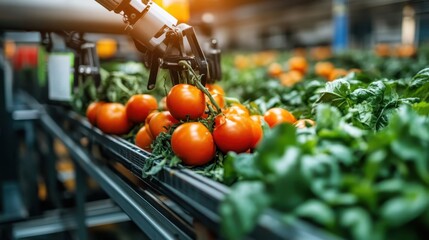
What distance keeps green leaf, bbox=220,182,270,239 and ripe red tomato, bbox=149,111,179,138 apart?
752mm

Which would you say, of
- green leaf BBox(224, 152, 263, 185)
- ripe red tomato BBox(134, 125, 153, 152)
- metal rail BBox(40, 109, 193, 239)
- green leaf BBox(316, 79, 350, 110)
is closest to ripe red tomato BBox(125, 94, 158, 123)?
ripe red tomato BBox(134, 125, 153, 152)

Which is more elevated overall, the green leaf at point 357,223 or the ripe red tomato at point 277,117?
the ripe red tomato at point 277,117

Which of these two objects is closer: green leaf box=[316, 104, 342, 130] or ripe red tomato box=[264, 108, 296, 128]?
green leaf box=[316, 104, 342, 130]

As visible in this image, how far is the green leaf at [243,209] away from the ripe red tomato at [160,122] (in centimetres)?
75

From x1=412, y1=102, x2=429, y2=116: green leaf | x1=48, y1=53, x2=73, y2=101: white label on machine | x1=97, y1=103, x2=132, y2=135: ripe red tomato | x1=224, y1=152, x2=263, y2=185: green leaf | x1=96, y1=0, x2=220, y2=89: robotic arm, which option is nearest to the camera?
x1=224, y1=152, x2=263, y2=185: green leaf

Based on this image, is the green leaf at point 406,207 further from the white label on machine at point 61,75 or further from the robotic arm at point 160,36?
the white label on machine at point 61,75

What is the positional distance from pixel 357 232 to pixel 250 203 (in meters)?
0.21

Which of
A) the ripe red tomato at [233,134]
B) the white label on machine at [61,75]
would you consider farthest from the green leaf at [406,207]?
the white label on machine at [61,75]

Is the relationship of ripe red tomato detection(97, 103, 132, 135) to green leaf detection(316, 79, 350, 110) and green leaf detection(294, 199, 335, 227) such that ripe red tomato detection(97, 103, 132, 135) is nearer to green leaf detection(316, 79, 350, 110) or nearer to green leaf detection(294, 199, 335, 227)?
green leaf detection(316, 79, 350, 110)

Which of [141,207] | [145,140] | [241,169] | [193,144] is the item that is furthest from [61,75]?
[241,169]

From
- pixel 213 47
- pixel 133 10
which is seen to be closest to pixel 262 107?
pixel 213 47

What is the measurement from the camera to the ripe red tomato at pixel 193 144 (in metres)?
1.38

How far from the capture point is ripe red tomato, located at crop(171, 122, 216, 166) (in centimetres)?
138

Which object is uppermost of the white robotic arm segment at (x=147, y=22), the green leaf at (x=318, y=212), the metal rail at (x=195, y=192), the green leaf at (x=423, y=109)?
the white robotic arm segment at (x=147, y=22)
